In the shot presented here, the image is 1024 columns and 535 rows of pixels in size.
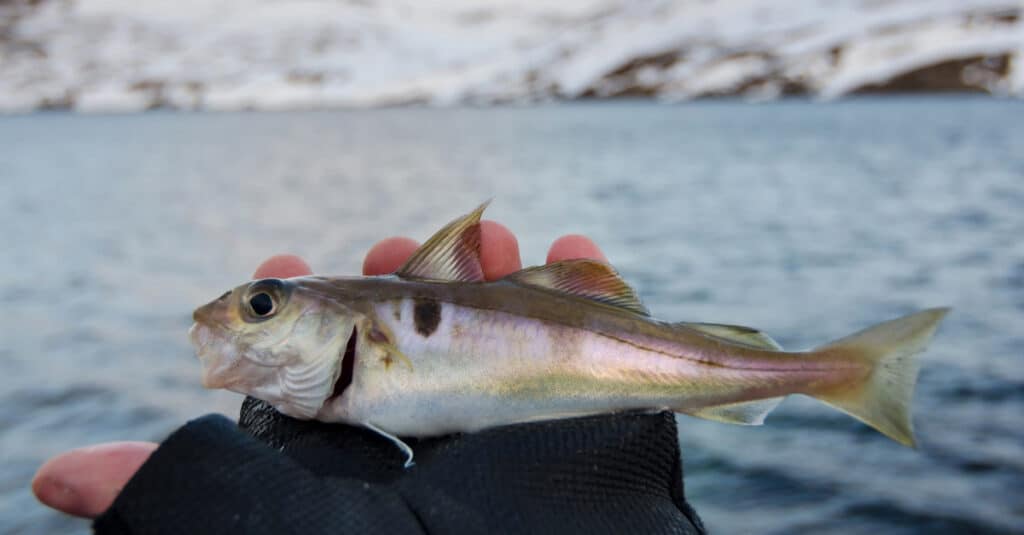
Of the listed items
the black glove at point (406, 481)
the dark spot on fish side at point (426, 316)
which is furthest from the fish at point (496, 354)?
the black glove at point (406, 481)

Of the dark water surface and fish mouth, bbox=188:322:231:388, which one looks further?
the dark water surface

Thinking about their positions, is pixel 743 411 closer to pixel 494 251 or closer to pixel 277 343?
pixel 494 251

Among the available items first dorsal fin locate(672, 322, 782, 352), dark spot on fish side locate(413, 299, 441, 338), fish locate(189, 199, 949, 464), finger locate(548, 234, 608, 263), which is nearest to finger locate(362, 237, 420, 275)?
finger locate(548, 234, 608, 263)

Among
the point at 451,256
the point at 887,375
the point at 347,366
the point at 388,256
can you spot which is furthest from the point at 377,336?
the point at 887,375

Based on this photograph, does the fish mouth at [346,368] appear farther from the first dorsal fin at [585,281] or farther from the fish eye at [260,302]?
the first dorsal fin at [585,281]

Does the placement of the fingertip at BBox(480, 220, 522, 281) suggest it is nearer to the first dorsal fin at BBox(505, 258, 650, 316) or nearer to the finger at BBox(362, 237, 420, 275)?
the finger at BBox(362, 237, 420, 275)

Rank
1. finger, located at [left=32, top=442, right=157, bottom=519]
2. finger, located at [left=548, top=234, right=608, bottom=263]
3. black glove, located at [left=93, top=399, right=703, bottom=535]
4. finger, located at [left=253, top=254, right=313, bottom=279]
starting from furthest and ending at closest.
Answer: finger, located at [left=548, top=234, right=608, bottom=263] < finger, located at [left=253, top=254, right=313, bottom=279] < black glove, located at [left=93, top=399, right=703, bottom=535] < finger, located at [left=32, top=442, right=157, bottom=519]
